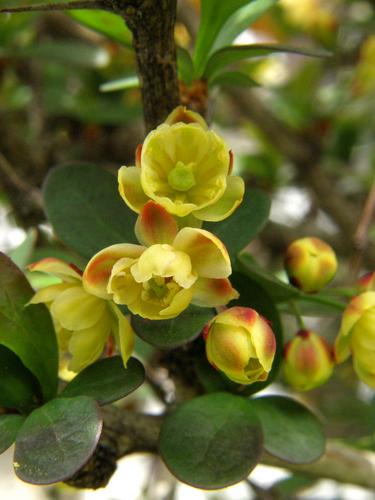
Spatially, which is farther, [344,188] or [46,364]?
[344,188]

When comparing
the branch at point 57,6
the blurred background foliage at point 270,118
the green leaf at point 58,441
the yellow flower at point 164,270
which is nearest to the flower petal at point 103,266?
the yellow flower at point 164,270

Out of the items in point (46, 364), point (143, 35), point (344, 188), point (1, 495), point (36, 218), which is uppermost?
point (143, 35)

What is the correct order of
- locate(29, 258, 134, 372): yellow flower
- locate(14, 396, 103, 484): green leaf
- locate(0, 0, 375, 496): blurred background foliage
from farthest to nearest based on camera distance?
locate(0, 0, 375, 496): blurred background foliage
locate(29, 258, 134, 372): yellow flower
locate(14, 396, 103, 484): green leaf

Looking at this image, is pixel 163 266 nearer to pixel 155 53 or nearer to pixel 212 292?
pixel 212 292

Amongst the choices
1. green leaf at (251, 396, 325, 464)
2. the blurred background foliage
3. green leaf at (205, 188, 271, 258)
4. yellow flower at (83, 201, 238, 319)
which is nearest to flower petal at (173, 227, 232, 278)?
yellow flower at (83, 201, 238, 319)

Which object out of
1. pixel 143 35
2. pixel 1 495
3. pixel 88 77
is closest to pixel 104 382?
pixel 143 35

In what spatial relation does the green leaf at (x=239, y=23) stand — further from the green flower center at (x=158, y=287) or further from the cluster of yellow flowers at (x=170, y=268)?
the green flower center at (x=158, y=287)

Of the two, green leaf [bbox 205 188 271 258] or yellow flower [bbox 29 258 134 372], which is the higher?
green leaf [bbox 205 188 271 258]

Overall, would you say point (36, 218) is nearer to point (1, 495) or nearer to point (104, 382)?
point (104, 382)

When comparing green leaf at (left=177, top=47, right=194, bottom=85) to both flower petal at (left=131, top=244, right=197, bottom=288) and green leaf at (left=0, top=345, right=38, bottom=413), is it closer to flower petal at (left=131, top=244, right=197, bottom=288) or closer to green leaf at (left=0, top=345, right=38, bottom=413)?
flower petal at (left=131, top=244, right=197, bottom=288)
